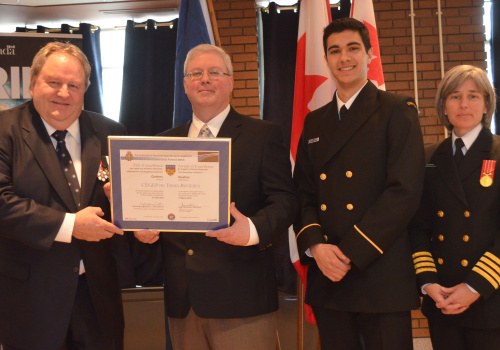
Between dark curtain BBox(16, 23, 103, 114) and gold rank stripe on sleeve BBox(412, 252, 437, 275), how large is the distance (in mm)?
4110

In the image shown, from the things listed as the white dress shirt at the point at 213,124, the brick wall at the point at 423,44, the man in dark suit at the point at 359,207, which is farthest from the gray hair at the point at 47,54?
the brick wall at the point at 423,44

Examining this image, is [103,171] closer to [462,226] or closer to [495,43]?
[462,226]

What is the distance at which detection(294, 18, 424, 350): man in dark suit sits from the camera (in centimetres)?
216

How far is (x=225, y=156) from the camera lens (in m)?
2.15

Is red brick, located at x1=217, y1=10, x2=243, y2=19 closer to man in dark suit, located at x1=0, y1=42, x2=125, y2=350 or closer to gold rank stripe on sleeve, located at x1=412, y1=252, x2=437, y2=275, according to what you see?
man in dark suit, located at x1=0, y1=42, x2=125, y2=350

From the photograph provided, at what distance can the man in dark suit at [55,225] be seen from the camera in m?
2.16

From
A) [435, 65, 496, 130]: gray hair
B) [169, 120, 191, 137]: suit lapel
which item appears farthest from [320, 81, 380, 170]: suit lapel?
[169, 120, 191, 137]: suit lapel

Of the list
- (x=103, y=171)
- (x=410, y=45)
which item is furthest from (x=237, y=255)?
(x=410, y=45)

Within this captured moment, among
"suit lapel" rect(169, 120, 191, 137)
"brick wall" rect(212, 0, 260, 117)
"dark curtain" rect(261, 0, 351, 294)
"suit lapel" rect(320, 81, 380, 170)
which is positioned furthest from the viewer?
"brick wall" rect(212, 0, 260, 117)

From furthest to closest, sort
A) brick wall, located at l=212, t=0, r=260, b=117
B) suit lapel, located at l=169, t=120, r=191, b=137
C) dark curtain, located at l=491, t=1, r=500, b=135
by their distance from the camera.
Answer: brick wall, located at l=212, t=0, r=260, b=117, dark curtain, located at l=491, t=1, r=500, b=135, suit lapel, located at l=169, t=120, r=191, b=137

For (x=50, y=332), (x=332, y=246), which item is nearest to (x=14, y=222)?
(x=50, y=332)

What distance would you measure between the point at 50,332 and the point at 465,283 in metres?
1.91

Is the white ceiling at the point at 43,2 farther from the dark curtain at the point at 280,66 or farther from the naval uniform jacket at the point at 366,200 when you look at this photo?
the naval uniform jacket at the point at 366,200

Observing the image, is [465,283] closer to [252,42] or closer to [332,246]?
[332,246]
